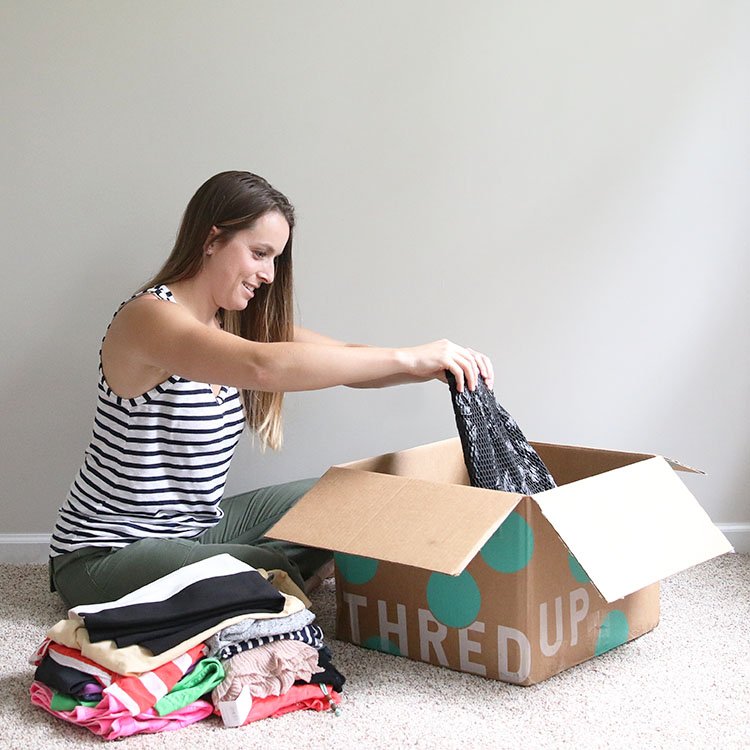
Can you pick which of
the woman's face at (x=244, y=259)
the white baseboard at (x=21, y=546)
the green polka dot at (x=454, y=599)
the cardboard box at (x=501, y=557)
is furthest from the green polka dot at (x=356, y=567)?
the white baseboard at (x=21, y=546)

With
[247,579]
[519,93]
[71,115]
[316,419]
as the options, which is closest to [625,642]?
[247,579]

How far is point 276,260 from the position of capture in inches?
70.2

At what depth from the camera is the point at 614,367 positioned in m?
2.07

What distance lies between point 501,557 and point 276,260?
2.22ft

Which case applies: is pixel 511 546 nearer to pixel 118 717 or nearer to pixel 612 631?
pixel 612 631

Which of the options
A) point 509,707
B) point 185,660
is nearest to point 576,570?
point 509,707

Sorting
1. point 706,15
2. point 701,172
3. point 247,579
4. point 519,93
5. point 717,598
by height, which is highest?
point 706,15

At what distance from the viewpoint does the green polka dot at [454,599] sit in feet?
4.81

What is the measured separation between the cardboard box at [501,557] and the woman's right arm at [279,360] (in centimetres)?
17

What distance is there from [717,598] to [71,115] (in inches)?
60.4

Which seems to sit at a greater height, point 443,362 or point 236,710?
point 443,362

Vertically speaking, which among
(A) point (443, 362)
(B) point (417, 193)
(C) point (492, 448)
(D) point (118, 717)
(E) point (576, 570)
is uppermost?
(B) point (417, 193)

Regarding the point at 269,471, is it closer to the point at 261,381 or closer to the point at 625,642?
the point at 261,381

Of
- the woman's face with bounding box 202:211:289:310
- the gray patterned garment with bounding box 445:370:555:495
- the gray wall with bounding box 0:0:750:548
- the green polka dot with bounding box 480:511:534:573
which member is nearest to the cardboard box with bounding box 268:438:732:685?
the green polka dot with bounding box 480:511:534:573
